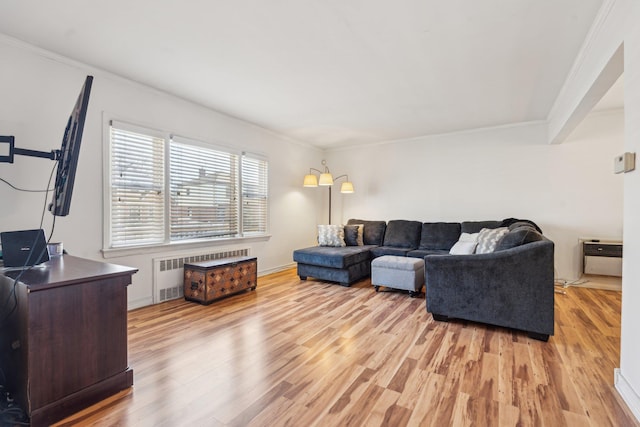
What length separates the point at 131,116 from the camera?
3.16 meters

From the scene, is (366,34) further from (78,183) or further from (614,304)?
(614,304)

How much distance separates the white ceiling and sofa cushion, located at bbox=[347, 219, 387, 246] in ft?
7.31

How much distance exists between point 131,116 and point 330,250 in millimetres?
3084

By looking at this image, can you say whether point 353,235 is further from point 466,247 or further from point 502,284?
point 502,284

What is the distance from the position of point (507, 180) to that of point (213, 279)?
4.61 m

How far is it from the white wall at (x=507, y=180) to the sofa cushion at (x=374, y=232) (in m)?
0.44

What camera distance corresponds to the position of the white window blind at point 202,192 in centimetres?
364

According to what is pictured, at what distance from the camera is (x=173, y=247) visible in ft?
11.7

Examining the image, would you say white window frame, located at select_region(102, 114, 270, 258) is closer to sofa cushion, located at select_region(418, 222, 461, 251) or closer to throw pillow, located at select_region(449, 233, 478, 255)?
sofa cushion, located at select_region(418, 222, 461, 251)

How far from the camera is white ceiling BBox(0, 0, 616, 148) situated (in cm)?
203

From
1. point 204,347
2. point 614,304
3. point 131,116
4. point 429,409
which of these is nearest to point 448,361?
point 429,409

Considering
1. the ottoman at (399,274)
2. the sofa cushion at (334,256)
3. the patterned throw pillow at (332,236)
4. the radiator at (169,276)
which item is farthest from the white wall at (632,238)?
the radiator at (169,276)

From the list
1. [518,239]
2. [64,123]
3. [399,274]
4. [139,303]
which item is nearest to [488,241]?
[518,239]

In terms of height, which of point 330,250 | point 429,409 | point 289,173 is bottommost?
point 429,409
